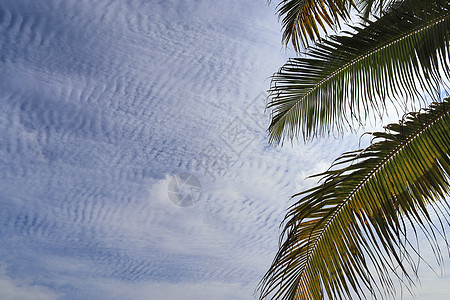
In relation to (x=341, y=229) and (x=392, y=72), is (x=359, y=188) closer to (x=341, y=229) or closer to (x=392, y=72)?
(x=341, y=229)

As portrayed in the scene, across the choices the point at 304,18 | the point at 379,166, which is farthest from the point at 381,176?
the point at 304,18

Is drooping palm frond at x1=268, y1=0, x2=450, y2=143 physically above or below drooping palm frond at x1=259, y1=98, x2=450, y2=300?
above

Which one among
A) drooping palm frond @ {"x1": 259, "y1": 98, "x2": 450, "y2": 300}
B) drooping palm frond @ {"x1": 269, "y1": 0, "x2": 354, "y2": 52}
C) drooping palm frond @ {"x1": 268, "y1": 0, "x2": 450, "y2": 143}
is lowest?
drooping palm frond @ {"x1": 259, "y1": 98, "x2": 450, "y2": 300}

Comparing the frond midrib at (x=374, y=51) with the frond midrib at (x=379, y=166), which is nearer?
the frond midrib at (x=379, y=166)

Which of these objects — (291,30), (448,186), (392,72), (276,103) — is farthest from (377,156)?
(291,30)

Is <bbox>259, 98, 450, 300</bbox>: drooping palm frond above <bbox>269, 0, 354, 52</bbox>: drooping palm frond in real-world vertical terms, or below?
below

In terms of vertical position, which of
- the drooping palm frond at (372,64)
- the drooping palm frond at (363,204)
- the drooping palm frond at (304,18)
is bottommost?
the drooping palm frond at (363,204)

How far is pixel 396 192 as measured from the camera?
242cm

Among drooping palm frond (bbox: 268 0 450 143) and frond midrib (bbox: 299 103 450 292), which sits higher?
drooping palm frond (bbox: 268 0 450 143)

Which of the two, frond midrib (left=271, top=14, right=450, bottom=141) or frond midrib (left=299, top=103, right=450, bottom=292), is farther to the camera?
frond midrib (left=271, top=14, right=450, bottom=141)

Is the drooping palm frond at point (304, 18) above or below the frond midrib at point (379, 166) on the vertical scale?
above

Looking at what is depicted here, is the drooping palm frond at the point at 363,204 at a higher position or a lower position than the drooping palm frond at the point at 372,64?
lower

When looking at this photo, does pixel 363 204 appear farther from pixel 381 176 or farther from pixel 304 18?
pixel 304 18

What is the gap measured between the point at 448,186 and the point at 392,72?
3.34ft
